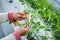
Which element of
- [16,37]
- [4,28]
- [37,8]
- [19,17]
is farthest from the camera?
[4,28]

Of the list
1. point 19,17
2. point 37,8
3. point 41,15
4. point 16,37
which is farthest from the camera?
point 37,8

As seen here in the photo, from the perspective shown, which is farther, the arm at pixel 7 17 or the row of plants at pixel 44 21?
the arm at pixel 7 17

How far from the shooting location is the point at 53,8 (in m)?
2.22

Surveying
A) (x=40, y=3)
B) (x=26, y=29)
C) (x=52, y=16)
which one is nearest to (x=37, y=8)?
(x=40, y=3)

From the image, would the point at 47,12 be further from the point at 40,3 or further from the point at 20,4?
the point at 20,4

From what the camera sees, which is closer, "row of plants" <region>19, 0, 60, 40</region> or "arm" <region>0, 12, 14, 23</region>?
"row of plants" <region>19, 0, 60, 40</region>

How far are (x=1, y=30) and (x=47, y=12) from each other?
45.2 inches

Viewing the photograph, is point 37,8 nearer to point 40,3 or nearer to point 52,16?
point 40,3

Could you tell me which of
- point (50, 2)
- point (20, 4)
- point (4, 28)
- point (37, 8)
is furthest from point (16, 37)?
point (4, 28)

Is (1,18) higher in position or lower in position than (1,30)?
higher

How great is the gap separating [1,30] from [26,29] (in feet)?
4.36

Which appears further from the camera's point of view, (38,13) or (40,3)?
(40,3)

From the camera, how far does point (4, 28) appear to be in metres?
2.93

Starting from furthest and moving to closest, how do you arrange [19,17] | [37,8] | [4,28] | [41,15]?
[4,28] → [37,8] → [41,15] → [19,17]
